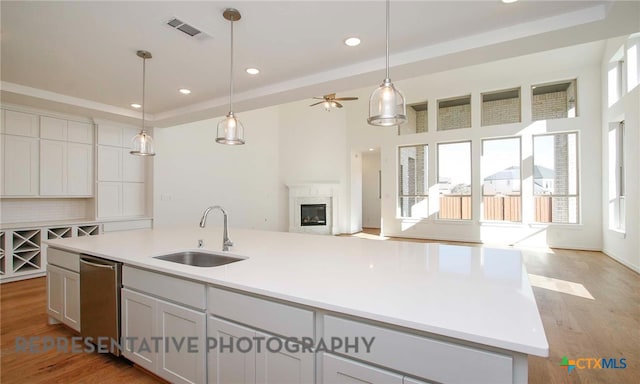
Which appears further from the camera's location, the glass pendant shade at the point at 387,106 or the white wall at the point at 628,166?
the white wall at the point at 628,166

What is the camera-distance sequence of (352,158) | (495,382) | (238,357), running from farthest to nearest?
(352,158), (238,357), (495,382)

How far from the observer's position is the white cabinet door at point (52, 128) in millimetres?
4629

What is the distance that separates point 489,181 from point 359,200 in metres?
3.61

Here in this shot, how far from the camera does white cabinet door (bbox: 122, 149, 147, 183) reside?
221 inches

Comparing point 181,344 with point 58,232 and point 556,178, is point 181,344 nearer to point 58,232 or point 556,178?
point 58,232

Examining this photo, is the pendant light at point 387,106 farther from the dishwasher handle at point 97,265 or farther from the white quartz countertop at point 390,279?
the dishwasher handle at point 97,265

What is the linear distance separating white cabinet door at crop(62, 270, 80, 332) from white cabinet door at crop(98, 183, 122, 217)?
10.7 feet

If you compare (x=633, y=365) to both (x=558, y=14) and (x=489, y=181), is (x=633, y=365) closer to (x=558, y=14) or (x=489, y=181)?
(x=558, y=14)

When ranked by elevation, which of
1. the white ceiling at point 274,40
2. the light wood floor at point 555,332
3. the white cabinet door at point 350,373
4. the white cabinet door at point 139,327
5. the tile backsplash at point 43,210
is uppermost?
the white ceiling at point 274,40

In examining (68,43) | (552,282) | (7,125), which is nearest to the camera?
(68,43)

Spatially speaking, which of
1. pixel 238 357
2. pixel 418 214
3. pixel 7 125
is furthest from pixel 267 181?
pixel 238 357

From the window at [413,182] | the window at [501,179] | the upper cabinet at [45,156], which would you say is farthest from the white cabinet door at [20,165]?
the window at [501,179]

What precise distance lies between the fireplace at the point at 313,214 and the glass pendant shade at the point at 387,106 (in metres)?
6.86

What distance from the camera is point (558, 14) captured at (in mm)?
2367
